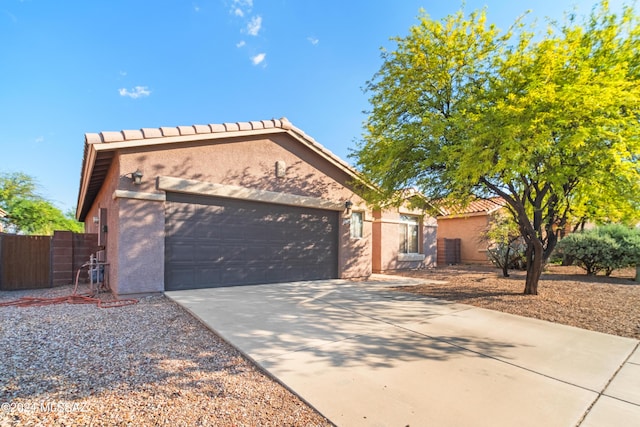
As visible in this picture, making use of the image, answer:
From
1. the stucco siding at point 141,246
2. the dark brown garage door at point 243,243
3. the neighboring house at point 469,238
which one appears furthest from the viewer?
the neighboring house at point 469,238

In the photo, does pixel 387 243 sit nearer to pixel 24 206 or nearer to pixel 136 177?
pixel 136 177

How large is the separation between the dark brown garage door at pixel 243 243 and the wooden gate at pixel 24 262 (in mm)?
5312

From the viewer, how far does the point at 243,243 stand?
29.7 feet

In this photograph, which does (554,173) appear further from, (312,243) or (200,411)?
(200,411)

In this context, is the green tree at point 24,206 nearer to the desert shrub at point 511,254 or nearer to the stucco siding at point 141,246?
the stucco siding at point 141,246

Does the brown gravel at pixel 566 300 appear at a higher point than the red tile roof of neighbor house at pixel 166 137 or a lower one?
lower

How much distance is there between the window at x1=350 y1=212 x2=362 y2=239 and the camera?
1180cm

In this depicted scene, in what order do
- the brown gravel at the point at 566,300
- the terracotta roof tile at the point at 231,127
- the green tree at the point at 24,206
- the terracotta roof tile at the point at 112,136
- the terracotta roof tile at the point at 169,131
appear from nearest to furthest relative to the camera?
the brown gravel at the point at 566,300
the terracotta roof tile at the point at 112,136
the terracotta roof tile at the point at 169,131
the terracotta roof tile at the point at 231,127
the green tree at the point at 24,206

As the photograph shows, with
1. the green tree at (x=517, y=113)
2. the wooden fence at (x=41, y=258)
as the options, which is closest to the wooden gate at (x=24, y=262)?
the wooden fence at (x=41, y=258)

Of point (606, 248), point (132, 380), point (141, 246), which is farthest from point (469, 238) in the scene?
point (132, 380)

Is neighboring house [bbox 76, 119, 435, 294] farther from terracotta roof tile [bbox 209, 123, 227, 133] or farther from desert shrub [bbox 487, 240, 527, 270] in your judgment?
desert shrub [bbox 487, 240, 527, 270]

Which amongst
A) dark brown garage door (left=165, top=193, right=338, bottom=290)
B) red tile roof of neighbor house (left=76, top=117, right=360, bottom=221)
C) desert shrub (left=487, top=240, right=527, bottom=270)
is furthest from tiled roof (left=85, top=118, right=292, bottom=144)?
desert shrub (left=487, top=240, right=527, bottom=270)

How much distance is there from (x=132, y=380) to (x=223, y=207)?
586cm

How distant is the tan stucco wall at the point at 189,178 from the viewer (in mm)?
7262
